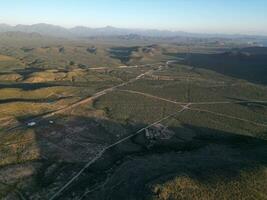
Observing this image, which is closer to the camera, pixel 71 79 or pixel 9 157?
pixel 9 157

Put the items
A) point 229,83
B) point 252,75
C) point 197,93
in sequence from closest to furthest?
point 197,93, point 229,83, point 252,75

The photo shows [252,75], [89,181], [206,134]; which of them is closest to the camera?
[89,181]

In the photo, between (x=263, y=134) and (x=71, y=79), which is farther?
(x=71, y=79)

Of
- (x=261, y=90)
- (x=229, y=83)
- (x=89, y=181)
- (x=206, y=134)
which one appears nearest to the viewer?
(x=89, y=181)

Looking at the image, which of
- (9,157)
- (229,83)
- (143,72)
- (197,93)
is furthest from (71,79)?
(9,157)

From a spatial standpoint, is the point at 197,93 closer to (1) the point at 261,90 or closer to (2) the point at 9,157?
(1) the point at 261,90

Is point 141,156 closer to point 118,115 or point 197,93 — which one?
point 118,115

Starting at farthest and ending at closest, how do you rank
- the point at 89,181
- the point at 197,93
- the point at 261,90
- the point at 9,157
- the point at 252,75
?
the point at 252,75
the point at 261,90
the point at 197,93
the point at 9,157
the point at 89,181

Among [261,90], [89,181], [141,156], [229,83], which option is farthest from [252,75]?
[89,181]
